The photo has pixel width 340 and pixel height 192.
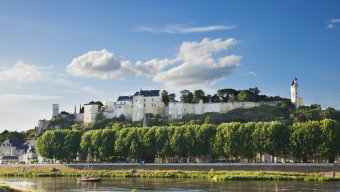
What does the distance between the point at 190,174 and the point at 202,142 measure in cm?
1024

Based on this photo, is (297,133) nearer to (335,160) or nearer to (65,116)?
(335,160)

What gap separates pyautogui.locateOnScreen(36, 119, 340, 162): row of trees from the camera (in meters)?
76.9

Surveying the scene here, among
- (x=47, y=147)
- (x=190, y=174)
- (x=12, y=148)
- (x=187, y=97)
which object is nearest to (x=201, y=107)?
(x=187, y=97)

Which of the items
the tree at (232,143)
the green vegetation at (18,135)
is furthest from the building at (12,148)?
the tree at (232,143)

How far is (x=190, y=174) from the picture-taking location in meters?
76.3

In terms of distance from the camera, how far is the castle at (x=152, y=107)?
13250 cm

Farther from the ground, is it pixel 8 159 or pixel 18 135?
pixel 18 135

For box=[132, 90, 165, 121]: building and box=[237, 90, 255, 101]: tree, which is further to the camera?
box=[132, 90, 165, 121]: building

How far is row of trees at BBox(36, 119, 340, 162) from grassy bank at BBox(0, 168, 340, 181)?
696 centimetres

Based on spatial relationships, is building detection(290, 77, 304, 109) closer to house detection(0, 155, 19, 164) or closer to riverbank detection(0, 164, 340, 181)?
riverbank detection(0, 164, 340, 181)

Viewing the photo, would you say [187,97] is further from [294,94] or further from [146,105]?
[294,94]

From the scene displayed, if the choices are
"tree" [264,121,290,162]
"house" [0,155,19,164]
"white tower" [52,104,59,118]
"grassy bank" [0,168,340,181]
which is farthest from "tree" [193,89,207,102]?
"tree" [264,121,290,162]

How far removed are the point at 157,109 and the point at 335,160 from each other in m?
64.7

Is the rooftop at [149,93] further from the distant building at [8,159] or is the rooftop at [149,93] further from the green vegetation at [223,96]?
the distant building at [8,159]
